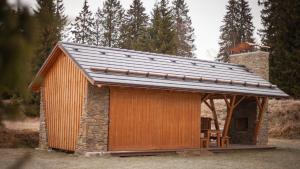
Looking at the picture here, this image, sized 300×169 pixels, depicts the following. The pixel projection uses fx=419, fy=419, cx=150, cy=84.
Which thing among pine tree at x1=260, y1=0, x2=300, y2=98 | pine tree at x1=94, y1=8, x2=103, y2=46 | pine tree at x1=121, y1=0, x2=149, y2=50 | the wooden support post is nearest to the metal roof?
the wooden support post

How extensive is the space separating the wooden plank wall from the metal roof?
699mm

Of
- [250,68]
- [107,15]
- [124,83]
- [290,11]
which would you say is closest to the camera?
[124,83]

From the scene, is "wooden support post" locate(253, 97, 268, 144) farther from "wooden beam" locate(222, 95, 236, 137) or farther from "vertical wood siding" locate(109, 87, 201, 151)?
"vertical wood siding" locate(109, 87, 201, 151)

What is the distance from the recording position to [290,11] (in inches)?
1212

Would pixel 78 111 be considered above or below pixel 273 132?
above

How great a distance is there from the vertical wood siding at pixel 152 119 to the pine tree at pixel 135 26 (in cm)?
2419

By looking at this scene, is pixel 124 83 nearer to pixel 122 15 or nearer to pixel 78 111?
pixel 78 111

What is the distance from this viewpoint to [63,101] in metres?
16.5

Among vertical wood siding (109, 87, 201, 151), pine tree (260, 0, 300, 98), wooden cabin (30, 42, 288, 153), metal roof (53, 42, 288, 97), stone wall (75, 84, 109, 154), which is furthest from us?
pine tree (260, 0, 300, 98)

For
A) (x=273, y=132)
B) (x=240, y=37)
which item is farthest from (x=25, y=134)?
(x=240, y=37)

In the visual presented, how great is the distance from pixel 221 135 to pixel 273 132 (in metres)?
9.82

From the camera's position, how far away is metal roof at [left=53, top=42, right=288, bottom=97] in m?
15.3

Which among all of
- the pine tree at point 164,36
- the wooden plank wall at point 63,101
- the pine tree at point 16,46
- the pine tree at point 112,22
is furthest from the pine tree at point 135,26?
the pine tree at point 16,46

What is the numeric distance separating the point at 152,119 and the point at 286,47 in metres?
18.2
